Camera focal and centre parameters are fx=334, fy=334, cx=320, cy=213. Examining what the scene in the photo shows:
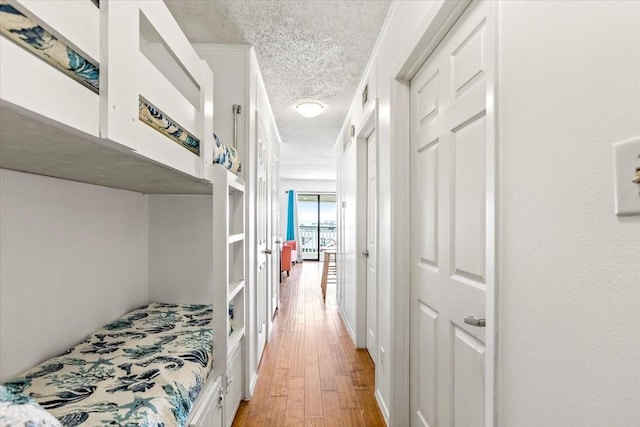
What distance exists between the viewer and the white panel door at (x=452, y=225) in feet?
3.63

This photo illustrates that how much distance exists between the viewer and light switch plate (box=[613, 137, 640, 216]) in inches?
20.3

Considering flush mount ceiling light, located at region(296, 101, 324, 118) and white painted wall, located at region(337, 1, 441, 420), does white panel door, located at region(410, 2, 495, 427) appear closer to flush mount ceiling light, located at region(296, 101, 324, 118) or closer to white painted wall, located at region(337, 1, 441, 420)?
white painted wall, located at region(337, 1, 441, 420)

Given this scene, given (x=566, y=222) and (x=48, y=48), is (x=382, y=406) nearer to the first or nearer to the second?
(x=566, y=222)

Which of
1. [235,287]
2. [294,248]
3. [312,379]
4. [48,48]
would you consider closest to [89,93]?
[48,48]

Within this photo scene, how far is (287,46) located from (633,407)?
241 centimetres

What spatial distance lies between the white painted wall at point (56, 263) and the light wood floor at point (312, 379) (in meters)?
1.08

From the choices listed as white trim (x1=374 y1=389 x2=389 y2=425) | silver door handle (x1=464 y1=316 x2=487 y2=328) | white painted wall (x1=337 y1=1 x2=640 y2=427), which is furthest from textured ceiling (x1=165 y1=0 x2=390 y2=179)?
white trim (x1=374 y1=389 x2=389 y2=425)

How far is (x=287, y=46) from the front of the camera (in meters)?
2.31

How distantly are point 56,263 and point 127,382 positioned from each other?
0.67 m

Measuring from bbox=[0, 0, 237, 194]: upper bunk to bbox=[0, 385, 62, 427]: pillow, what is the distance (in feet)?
1.51

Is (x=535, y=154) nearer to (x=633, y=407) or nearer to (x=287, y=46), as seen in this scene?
(x=633, y=407)

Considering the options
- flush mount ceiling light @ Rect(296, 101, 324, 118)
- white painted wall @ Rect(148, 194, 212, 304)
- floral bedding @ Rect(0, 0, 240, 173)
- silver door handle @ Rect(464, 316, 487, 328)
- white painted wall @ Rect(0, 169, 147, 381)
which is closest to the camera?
floral bedding @ Rect(0, 0, 240, 173)

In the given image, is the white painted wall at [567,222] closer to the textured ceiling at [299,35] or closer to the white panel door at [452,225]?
the white panel door at [452,225]

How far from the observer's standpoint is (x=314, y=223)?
1041 centimetres
